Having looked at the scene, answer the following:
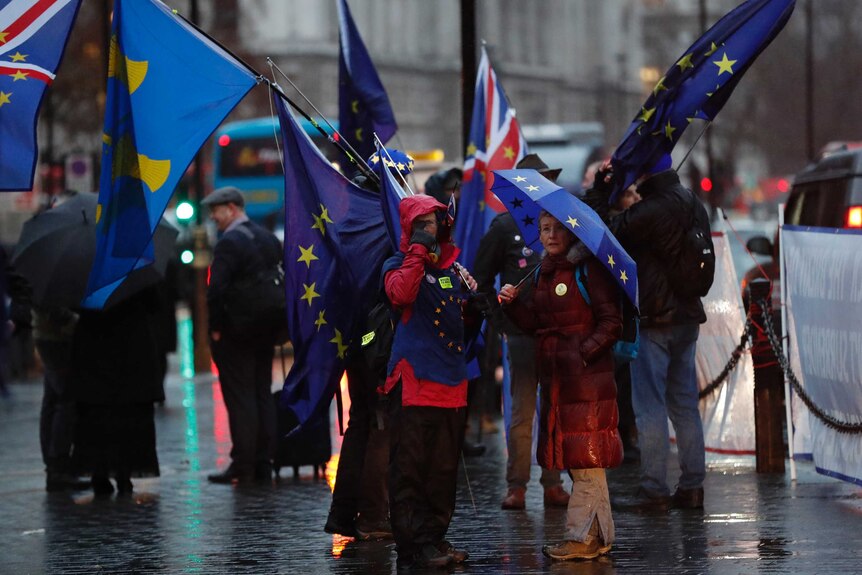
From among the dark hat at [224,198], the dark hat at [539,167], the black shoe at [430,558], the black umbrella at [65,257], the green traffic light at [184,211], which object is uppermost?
the green traffic light at [184,211]

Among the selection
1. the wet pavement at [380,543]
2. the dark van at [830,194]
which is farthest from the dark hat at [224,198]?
the dark van at [830,194]

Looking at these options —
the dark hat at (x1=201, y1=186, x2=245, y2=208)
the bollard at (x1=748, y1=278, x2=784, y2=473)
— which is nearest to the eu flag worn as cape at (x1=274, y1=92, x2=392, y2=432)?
the dark hat at (x1=201, y1=186, x2=245, y2=208)

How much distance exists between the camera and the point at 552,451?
8.80 m

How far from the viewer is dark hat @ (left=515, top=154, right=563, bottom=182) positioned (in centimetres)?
1046

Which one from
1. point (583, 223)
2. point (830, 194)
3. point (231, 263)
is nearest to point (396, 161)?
point (583, 223)

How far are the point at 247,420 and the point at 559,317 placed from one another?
431cm

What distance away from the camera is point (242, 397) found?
12633 millimetres

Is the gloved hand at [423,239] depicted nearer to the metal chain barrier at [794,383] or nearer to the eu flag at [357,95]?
the metal chain barrier at [794,383]

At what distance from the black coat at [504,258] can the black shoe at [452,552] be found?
196 centimetres

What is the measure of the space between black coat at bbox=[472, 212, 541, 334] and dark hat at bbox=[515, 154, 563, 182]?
0.31 metres

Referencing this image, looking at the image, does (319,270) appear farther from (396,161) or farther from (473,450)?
(473,450)

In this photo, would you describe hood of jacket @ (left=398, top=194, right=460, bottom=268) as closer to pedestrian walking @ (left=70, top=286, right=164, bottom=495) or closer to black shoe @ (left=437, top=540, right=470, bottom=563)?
black shoe @ (left=437, top=540, right=470, bottom=563)

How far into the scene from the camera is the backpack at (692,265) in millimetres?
10102

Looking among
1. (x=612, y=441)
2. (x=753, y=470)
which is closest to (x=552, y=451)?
(x=612, y=441)
